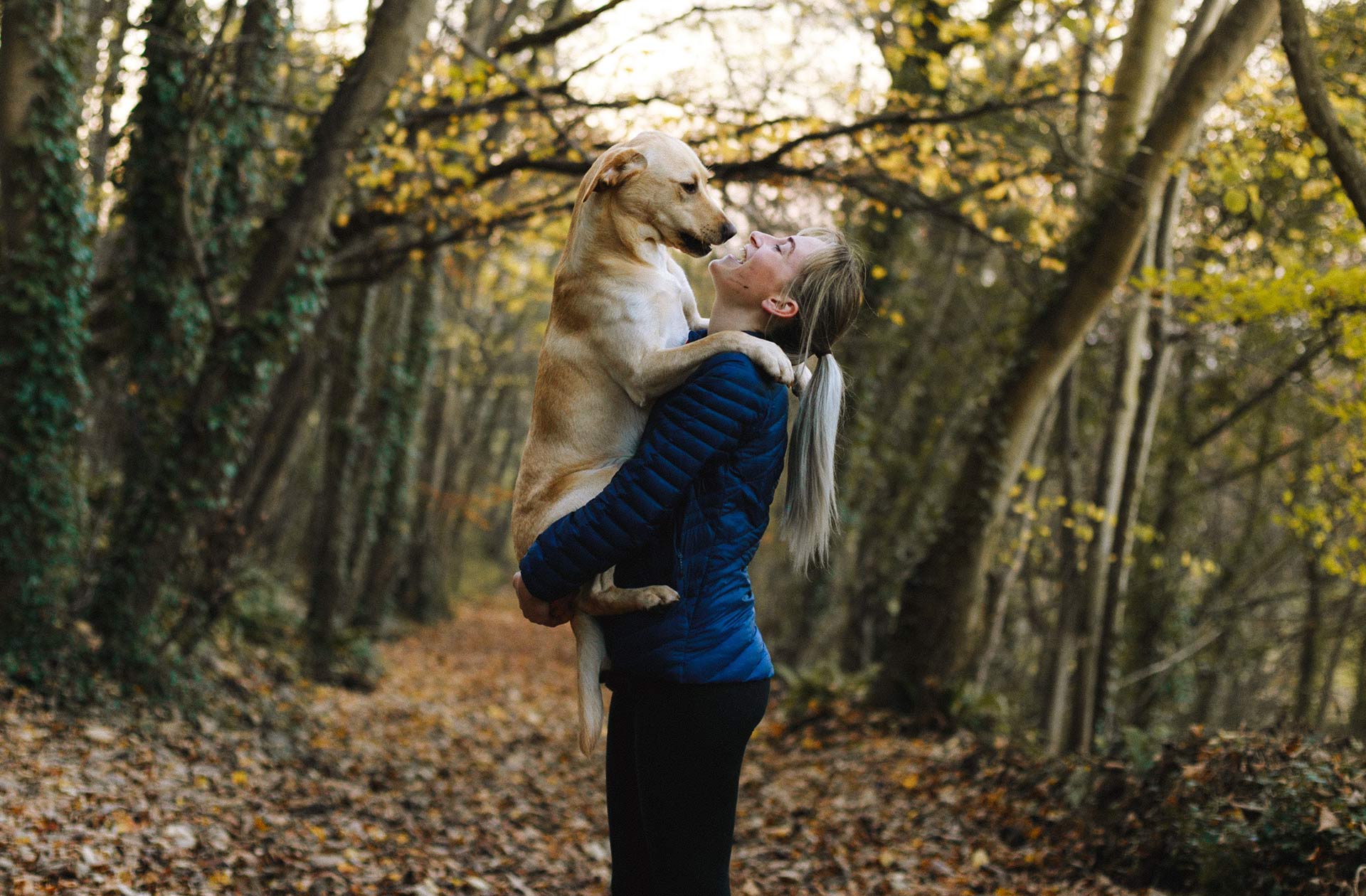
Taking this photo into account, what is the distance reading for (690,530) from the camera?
2318 mm

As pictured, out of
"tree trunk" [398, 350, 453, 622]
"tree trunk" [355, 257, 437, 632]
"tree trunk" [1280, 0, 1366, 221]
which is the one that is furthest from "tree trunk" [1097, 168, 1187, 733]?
"tree trunk" [398, 350, 453, 622]

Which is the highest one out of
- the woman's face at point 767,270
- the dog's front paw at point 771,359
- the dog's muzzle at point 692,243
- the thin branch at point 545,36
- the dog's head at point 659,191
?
the thin branch at point 545,36

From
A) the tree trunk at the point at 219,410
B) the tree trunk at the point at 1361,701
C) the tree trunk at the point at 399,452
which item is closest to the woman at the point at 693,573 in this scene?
the tree trunk at the point at 219,410

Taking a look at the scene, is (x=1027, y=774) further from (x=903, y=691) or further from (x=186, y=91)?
(x=186, y=91)

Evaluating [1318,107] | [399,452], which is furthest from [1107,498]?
[399,452]

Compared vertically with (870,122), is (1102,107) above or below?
above

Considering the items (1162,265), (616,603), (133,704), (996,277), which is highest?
(996,277)

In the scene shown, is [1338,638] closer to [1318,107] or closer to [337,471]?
[1318,107]

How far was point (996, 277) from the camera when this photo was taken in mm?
15797

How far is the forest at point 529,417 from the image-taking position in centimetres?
541

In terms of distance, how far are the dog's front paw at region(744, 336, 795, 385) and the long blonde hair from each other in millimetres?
123

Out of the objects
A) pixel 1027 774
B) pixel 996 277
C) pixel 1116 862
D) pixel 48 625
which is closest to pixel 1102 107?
pixel 996 277

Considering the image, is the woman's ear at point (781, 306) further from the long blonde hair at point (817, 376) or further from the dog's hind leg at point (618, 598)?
the dog's hind leg at point (618, 598)

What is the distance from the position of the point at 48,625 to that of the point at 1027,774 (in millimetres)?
6461
